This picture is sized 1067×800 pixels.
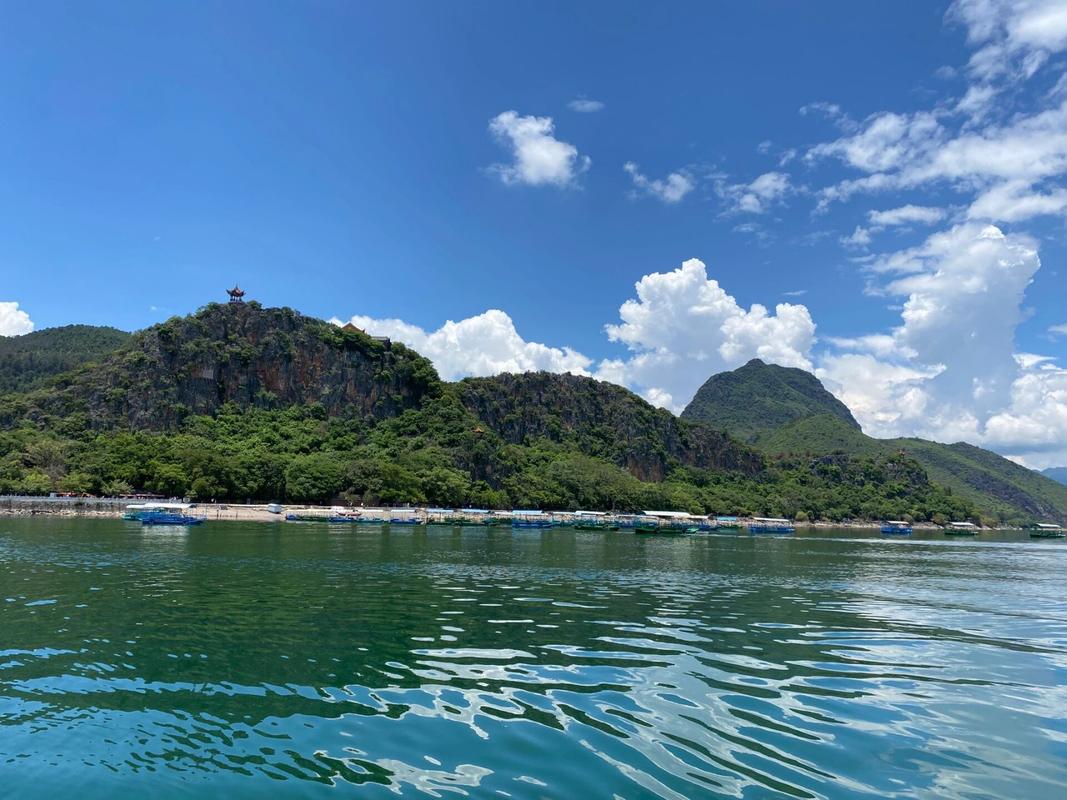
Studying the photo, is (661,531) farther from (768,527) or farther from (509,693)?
(509,693)

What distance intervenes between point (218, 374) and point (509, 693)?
182356 millimetres

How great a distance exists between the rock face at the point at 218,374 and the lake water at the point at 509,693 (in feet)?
464

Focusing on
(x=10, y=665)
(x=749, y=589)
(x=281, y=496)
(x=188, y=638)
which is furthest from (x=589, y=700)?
(x=281, y=496)

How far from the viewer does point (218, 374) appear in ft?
582

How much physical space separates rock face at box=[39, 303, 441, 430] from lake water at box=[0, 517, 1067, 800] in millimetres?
141437

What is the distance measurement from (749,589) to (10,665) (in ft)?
109

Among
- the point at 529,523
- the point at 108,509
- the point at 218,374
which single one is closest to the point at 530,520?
the point at 529,523

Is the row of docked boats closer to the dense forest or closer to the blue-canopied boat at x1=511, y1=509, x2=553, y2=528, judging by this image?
the dense forest

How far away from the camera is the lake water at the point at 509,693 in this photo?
10609 millimetres

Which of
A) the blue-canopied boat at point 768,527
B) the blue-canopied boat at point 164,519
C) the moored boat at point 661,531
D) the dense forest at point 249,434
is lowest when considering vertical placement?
the blue-canopied boat at point 768,527

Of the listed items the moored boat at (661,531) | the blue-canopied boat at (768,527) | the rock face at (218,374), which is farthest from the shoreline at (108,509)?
the blue-canopied boat at (768,527)

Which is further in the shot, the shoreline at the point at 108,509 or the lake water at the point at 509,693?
Result: the shoreline at the point at 108,509

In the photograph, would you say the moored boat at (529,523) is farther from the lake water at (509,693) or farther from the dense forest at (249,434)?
the lake water at (509,693)

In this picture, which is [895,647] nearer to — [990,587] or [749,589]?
[749,589]
